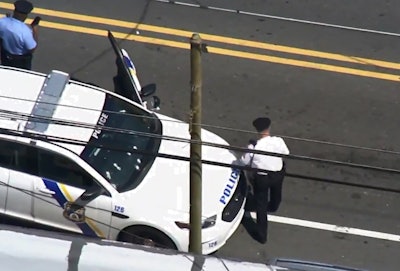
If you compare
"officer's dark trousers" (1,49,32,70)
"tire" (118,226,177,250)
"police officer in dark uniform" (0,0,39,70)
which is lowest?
"tire" (118,226,177,250)

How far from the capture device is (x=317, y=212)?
11.7m

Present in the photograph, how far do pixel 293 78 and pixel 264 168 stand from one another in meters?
3.12

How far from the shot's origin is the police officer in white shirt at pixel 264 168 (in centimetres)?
1095

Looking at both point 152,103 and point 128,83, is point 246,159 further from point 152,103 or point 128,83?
point 128,83

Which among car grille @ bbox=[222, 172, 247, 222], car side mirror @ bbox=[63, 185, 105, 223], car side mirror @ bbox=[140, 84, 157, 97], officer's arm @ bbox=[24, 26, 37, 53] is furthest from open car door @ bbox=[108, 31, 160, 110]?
car side mirror @ bbox=[63, 185, 105, 223]

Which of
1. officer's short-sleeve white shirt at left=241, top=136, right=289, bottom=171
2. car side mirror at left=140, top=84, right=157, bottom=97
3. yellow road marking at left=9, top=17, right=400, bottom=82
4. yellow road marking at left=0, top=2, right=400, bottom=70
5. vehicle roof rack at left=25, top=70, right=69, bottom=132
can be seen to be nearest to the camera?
vehicle roof rack at left=25, top=70, right=69, bottom=132

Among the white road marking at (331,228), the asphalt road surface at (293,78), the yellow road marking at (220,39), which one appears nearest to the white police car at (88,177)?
the white road marking at (331,228)

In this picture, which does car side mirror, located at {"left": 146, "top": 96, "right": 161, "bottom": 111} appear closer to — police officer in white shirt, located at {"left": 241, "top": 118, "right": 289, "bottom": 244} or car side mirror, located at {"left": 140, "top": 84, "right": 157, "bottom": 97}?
car side mirror, located at {"left": 140, "top": 84, "right": 157, "bottom": 97}

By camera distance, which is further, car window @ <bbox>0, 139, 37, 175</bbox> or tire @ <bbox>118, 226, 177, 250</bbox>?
tire @ <bbox>118, 226, 177, 250</bbox>

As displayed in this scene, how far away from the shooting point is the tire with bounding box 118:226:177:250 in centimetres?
1028

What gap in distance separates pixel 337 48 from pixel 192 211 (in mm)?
5853

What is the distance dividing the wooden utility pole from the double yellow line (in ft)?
15.9

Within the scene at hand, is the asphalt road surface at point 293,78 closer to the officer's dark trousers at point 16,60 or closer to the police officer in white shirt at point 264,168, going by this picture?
the police officer in white shirt at point 264,168

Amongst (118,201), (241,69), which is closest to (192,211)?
(118,201)
